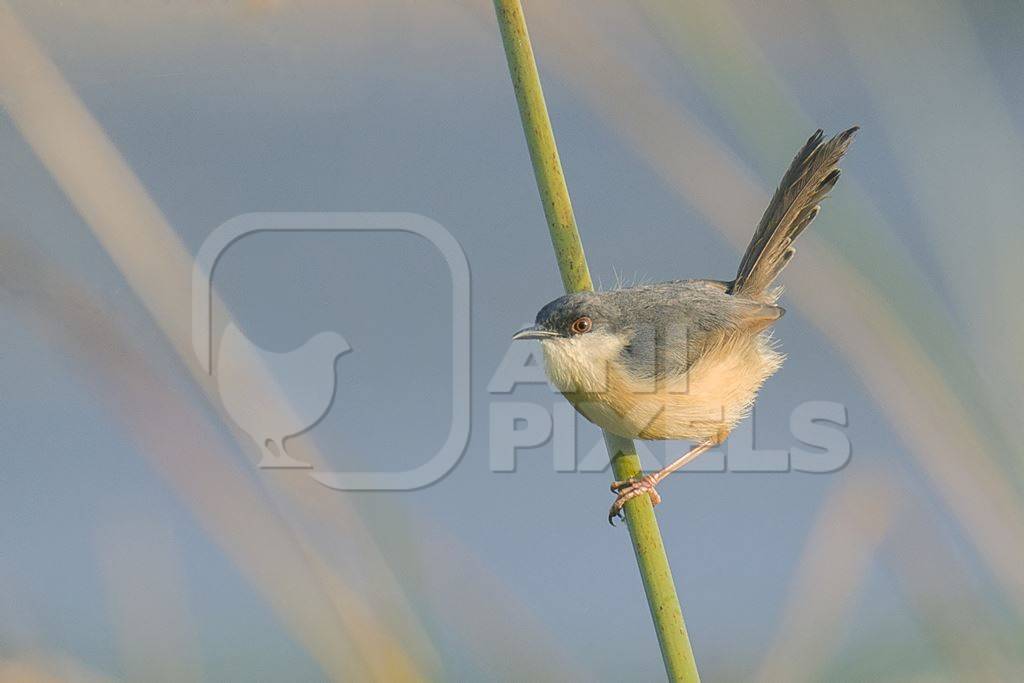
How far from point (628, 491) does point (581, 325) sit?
0.49m

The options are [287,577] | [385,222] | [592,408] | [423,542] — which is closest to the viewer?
[287,577]

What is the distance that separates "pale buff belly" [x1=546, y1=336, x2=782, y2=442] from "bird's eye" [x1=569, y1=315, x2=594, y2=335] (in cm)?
8

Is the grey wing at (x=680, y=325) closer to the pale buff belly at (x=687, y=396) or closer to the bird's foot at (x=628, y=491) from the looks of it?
the pale buff belly at (x=687, y=396)

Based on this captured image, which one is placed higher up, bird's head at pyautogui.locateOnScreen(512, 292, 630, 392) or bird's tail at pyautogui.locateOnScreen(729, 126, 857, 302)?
bird's tail at pyautogui.locateOnScreen(729, 126, 857, 302)

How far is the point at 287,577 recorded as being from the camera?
155cm

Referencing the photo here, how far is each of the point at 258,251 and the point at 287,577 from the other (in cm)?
123

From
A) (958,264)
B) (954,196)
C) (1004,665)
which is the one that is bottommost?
(1004,665)

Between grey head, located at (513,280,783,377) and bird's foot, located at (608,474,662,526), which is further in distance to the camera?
grey head, located at (513,280,783,377)

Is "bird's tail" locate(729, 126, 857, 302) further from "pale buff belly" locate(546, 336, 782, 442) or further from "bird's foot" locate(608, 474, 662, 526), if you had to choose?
"bird's foot" locate(608, 474, 662, 526)

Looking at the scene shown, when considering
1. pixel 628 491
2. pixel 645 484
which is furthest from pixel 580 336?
pixel 628 491

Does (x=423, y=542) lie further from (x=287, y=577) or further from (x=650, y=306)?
(x=650, y=306)

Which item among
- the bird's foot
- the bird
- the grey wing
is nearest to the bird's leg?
the bird's foot

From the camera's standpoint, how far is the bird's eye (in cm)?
203

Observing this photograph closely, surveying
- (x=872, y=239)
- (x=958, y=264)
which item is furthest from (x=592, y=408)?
(x=958, y=264)
